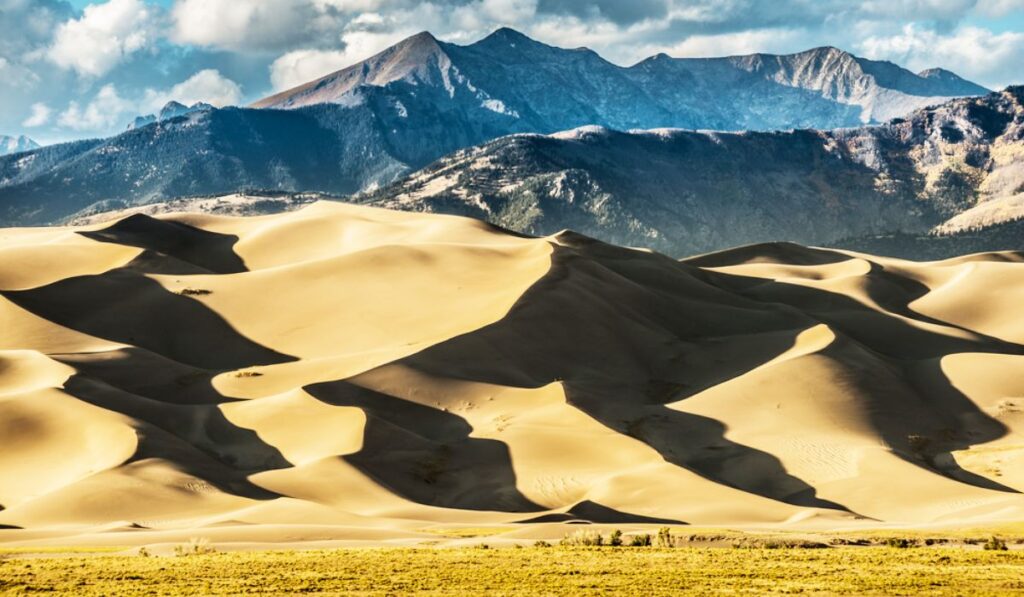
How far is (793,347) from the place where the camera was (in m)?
79.9

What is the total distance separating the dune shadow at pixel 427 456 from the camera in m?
55.2

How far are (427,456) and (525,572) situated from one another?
3021cm

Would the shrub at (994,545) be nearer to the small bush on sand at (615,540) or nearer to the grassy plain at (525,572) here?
the grassy plain at (525,572)

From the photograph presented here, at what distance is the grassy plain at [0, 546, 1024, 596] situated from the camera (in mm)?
27219

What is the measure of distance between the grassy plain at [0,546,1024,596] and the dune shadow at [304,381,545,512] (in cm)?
2075

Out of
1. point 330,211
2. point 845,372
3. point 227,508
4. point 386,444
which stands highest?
point 330,211

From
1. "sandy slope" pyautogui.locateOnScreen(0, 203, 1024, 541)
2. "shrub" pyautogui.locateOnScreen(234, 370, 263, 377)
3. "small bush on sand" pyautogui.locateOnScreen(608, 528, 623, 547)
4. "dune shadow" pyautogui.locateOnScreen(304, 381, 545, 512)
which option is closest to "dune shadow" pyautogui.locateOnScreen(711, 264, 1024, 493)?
"sandy slope" pyautogui.locateOnScreen(0, 203, 1024, 541)

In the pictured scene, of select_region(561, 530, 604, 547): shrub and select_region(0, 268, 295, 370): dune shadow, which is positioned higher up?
select_region(0, 268, 295, 370): dune shadow

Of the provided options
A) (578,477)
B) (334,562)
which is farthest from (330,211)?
(334,562)

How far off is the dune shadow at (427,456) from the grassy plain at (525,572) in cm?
2075

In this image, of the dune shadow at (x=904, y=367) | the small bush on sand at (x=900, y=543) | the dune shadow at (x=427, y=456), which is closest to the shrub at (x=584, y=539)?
the small bush on sand at (x=900, y=543)

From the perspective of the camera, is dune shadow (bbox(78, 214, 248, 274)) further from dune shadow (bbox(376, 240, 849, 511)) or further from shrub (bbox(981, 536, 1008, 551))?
shrub (bbox(981, 536, 1008, 551))

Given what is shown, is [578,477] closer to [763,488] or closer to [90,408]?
[763,488]

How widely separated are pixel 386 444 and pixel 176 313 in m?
34.8
